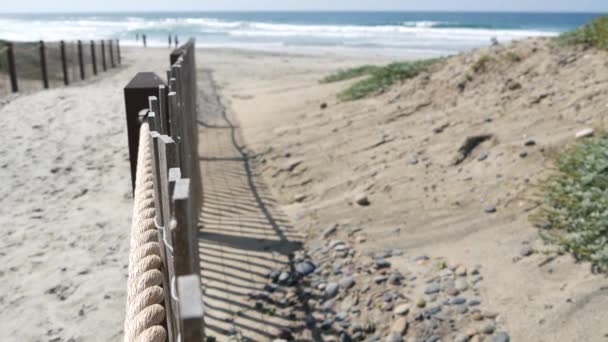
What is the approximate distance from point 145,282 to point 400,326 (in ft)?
8.36

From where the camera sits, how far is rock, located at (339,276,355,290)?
4289 millimetres

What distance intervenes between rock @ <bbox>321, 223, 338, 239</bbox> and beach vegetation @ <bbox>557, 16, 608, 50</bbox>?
4716mm

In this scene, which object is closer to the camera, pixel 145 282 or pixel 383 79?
pixel 145 282

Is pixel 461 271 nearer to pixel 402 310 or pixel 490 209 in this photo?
pixel 402 310

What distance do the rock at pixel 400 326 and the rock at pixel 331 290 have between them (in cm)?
63

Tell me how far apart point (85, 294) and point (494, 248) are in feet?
9.50

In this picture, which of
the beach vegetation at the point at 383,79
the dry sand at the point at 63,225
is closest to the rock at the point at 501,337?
the dry sand at the point at 63,225

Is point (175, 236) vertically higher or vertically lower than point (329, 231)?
higher

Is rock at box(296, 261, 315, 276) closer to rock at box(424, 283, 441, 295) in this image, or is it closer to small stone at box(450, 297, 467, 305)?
rock at box(424, 283, 441, 295)

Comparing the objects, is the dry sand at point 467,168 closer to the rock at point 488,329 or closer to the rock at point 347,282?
the rock at point 488,329

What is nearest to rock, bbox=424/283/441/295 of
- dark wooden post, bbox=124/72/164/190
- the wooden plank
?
dark wooden post, bbox=124/72/164/190

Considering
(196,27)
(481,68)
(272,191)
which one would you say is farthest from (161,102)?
(196,27)

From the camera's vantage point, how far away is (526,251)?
4125 mm

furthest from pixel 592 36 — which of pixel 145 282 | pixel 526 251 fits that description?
pixel 145 282
